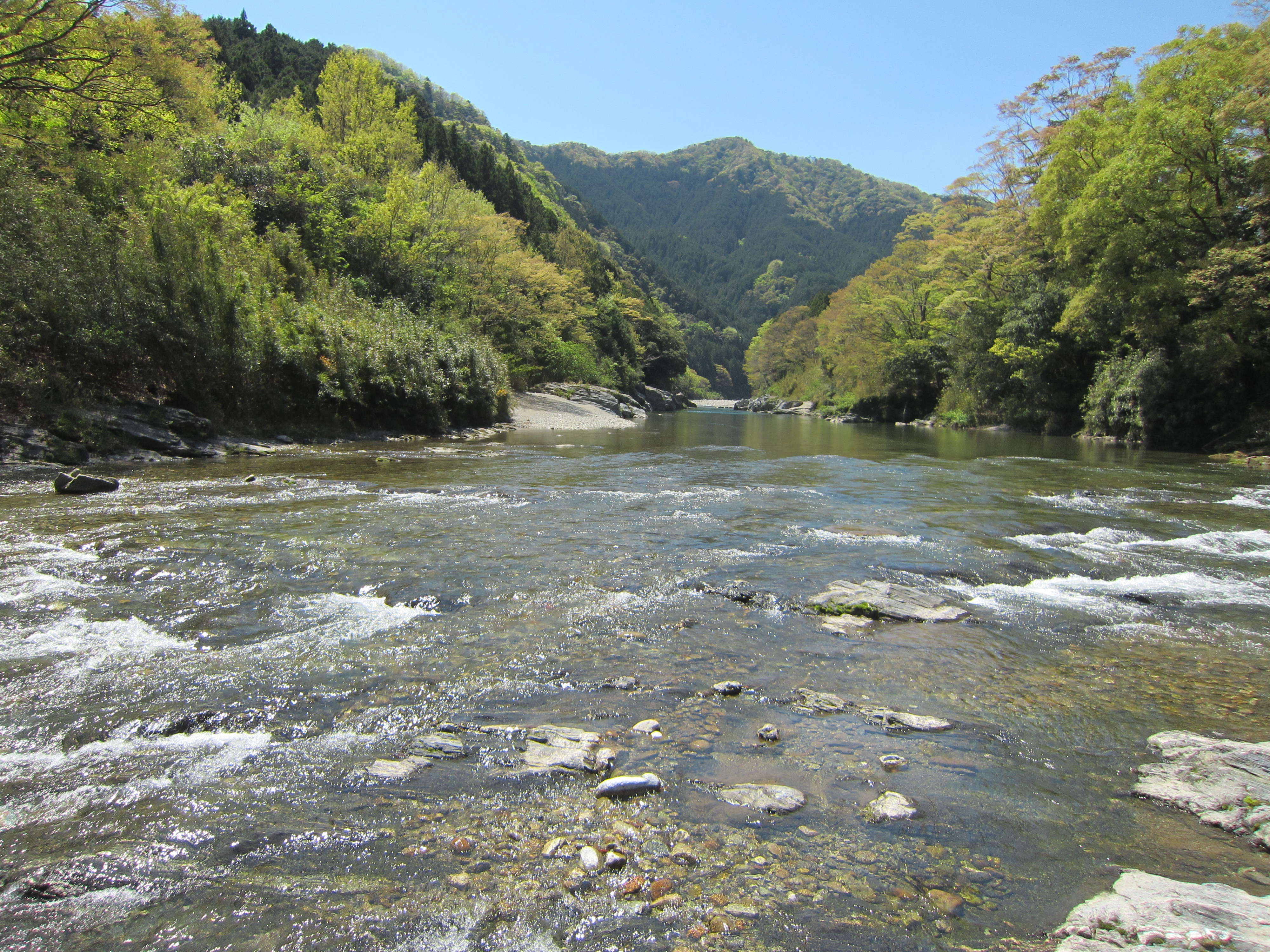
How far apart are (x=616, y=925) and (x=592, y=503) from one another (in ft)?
32.9

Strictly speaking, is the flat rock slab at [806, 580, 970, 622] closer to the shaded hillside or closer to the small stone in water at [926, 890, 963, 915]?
the small stone in water at [926, 890, 963, 915]

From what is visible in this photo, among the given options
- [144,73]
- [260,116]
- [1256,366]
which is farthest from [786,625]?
[260,116]

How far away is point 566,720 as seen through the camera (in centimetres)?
437

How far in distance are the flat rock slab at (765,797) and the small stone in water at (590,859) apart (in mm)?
803

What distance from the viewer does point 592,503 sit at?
41.0 ft

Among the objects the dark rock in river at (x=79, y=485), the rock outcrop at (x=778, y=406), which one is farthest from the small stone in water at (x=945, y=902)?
the rock outcrop at (x=778, y=406)

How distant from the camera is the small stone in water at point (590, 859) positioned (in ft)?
9.60

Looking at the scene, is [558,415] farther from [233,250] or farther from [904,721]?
[904,721]

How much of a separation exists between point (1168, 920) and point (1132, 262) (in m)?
32.3

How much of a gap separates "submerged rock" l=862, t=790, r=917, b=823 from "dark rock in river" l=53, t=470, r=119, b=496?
13.4 metres

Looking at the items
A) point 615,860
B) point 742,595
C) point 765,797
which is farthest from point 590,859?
point 742,595

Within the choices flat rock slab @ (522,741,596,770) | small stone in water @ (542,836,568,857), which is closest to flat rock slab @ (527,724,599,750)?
flat rock slab @ (522,741,596,770)

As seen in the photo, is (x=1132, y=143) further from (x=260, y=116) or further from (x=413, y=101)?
(x=260, y=116)

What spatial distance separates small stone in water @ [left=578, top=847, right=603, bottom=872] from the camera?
2926 mm
